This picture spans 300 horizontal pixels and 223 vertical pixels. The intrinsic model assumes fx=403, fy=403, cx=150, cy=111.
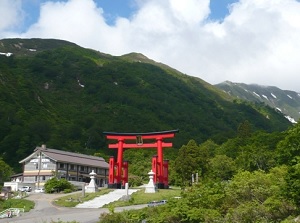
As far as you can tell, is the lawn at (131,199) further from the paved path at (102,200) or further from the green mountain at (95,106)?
→ the green mountain at (95,106)

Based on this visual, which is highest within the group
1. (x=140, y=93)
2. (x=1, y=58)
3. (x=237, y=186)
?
(x=1, y=58)

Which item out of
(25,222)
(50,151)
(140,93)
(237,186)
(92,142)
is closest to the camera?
(237,186)

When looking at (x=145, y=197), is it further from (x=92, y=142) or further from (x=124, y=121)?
(x=124, y=121)

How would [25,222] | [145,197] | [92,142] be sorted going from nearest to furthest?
[25,222], [145,197], [92,142]

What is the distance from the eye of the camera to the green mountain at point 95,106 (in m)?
86.1

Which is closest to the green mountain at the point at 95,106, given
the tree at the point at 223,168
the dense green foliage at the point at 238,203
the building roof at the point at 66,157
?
the building roof at the point at 66,157

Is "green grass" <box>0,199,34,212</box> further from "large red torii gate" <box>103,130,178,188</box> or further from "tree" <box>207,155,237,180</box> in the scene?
"tree" <box>207,155,237,180</box>

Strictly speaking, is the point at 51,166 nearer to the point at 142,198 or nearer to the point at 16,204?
the point at 16,204

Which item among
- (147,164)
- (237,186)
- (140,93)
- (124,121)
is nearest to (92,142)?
(124,121)

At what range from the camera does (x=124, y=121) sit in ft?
354

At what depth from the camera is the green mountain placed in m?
86.1

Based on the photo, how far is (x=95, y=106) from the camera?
400ft

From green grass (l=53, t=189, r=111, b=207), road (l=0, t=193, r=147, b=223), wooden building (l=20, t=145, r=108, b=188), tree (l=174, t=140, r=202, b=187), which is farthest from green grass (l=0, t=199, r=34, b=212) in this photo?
wooden building (l=20, t=145, r=108, b=188)

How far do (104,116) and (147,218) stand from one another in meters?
96.4
